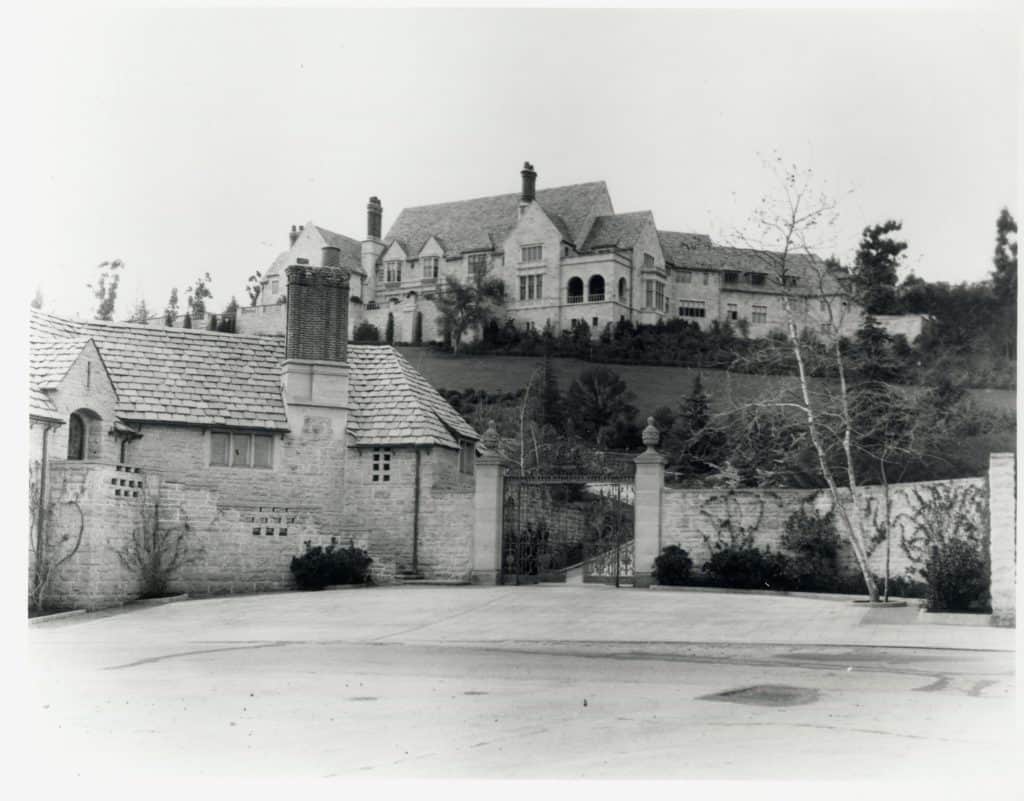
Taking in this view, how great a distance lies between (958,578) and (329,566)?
11.6 meters

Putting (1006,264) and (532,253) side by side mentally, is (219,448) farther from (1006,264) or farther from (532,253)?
(532,253)

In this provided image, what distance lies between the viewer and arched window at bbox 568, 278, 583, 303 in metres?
43.2

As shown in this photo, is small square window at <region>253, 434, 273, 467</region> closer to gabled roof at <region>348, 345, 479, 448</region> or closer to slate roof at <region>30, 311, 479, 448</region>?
slate roof at <region>30, 311, 479, 448</region>

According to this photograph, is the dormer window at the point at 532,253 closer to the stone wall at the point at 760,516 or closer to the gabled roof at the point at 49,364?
the stone wall at the point at 760,516

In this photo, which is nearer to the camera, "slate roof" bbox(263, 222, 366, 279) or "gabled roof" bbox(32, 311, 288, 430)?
"slate roof" bbox(263, 222, 366, 279)

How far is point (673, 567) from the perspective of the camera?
2344 cm

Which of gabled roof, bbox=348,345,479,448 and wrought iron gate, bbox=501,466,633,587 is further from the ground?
gabled roof, bbox=348,345,479,448

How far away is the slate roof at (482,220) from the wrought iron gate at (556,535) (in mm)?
5993

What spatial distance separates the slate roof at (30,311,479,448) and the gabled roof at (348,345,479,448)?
0.07 ft

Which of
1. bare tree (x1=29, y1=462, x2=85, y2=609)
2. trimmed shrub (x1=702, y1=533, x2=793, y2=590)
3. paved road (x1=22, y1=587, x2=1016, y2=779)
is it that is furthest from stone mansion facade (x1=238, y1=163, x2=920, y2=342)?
paved road (x1=22, y1=587, x2=1016, y2=779)

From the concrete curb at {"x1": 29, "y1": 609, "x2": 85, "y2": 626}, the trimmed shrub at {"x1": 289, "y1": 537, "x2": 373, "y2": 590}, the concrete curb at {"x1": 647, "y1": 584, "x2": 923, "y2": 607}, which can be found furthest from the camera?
the trimmed shrub at {"x1": 289, "y1": 537, "x2": 373, "y2": 590}

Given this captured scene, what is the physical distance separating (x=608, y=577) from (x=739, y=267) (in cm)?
686

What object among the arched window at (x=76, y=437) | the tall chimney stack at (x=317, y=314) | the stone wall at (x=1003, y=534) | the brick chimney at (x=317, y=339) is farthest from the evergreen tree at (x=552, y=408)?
the stone wall at (x=1003, y=534)

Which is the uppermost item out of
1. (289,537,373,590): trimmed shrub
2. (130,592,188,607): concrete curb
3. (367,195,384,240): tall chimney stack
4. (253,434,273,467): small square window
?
(367,195,384,240): tall chimney stack
